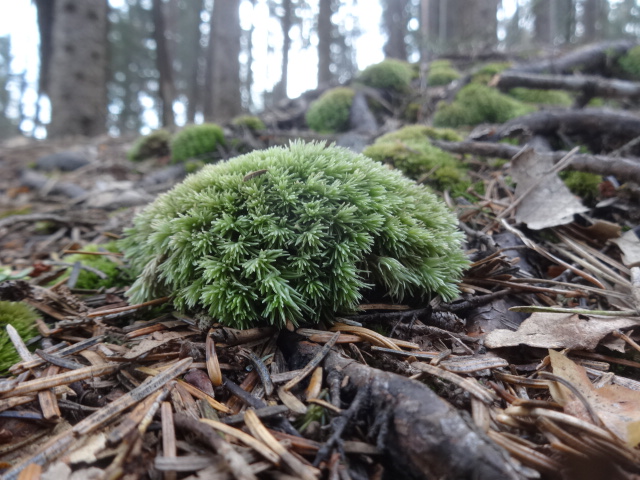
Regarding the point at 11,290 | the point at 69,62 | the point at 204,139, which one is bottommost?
the point at 11,290

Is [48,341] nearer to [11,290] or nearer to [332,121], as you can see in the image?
[11,290]

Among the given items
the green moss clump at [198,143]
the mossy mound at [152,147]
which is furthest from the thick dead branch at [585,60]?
the mossy mound at [152,147]

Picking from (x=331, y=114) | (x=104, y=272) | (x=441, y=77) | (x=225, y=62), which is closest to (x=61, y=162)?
(x=331, y=114)

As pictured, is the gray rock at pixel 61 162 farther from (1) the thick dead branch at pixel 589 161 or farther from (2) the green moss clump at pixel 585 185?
(2) the green moss clump at pixel 585 185

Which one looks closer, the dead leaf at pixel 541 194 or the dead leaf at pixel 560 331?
the dead leaf at pixel 560 331

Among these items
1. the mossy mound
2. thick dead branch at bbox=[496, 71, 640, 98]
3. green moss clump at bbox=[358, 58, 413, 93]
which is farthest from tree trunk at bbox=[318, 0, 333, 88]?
thick dead branch at bbox=[496, 71, 640, 98]

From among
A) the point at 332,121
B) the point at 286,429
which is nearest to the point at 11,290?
the point at 286,429
